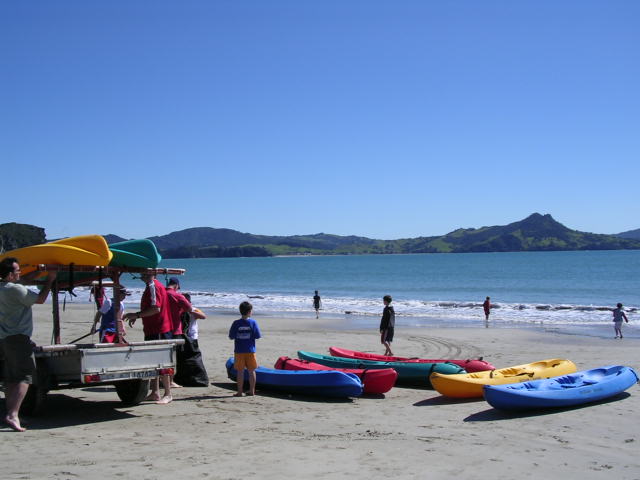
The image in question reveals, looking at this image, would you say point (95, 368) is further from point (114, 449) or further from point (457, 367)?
point (457, 367)

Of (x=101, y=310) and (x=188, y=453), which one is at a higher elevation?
(x=101, y=310)

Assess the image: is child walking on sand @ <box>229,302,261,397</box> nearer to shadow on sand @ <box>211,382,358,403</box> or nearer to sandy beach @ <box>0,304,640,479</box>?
sandy beach @ <box>0,304,640,479</box>

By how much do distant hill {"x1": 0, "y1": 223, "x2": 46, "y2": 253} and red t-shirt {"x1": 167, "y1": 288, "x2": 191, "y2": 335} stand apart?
83.3m

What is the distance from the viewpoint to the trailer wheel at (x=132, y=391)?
8852 mm

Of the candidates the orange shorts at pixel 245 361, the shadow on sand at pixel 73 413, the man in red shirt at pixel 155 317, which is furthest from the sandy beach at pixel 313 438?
the orange shorts at pixel 245 361

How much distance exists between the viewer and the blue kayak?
9875 mm

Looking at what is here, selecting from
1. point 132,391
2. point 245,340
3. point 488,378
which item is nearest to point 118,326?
point 132,391

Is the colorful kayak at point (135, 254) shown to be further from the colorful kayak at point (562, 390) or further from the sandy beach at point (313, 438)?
the colorful kayak at point (562, 390)

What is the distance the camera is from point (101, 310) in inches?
446

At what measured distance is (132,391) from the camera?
891 centimetres

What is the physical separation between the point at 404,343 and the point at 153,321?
38.6 ft

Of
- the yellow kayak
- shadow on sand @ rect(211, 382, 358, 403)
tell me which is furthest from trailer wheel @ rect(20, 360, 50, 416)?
shadow on sand @ rect(211, 382, 358, 403)

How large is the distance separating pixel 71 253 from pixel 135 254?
1.05 meters

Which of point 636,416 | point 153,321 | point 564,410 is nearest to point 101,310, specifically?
point 153,321
